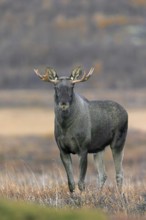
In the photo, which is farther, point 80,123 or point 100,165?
point 100,165

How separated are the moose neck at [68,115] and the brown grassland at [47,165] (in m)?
0.85

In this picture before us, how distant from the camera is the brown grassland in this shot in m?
9.98

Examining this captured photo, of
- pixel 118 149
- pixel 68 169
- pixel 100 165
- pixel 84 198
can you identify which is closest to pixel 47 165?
pixel 100 165

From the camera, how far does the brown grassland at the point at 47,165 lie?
9.98 metres

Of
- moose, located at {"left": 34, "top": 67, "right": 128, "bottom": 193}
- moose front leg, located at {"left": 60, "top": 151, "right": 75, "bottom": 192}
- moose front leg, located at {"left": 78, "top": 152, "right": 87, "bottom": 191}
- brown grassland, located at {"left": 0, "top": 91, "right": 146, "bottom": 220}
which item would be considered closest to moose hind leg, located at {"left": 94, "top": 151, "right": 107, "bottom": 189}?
brown grassland, located at {"left": 0, "top": 91, "right": 146, "bottom": 220}

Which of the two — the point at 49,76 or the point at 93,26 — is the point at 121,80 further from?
the point at 49,76

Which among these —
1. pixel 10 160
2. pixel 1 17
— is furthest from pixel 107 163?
pixel 1 17

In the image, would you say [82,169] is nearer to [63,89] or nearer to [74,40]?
[63,89]

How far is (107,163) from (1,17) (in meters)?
43.7

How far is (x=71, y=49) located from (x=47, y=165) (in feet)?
124

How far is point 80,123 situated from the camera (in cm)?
1187

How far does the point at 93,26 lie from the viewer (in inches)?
2530

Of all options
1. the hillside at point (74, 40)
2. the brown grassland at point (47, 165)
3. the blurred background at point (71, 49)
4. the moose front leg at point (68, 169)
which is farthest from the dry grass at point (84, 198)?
the hillside at point (74, 40)

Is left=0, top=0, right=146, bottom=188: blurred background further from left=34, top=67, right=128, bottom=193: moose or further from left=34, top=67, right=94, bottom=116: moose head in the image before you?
left=34, top=67, right=94, bottom=116: moose head
